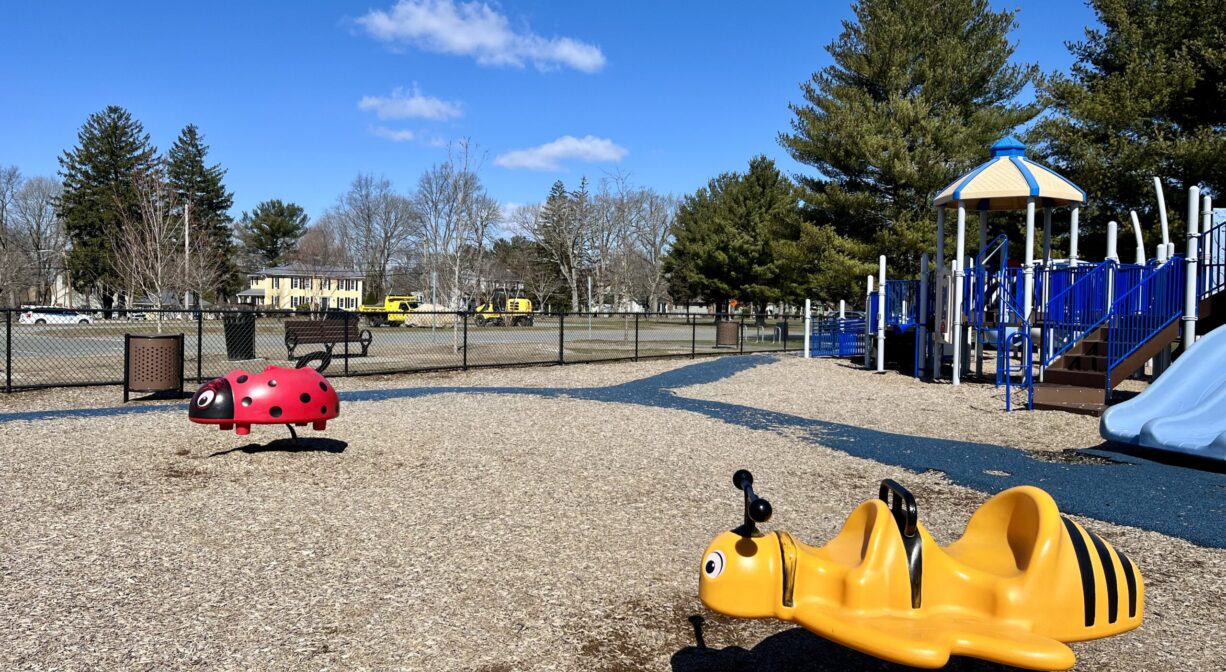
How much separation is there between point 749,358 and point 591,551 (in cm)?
1492

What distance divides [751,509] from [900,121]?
26.3 m

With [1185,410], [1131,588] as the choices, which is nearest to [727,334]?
[1185,410]

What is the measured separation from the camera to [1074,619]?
2.72 m

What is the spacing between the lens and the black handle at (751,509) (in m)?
2.57

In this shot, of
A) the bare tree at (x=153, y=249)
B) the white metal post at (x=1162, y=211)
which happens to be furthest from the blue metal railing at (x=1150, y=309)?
the bare tree at (x=153, y=249)

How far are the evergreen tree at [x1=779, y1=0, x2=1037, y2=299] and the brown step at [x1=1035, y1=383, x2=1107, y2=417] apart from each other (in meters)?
14.8

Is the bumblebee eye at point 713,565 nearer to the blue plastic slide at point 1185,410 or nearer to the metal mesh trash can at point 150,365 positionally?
the blue plastic slide at point 1185,410

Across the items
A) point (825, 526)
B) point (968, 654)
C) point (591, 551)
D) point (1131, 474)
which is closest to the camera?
point (968, 654)

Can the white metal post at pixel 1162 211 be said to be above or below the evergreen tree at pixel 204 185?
below

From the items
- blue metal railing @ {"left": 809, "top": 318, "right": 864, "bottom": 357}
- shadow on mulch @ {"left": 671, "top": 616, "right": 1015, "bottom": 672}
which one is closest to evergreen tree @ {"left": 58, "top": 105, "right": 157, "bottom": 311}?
blue metal railing @ {"left": 809, "top": 318, "right": 864, "bottom": 357}

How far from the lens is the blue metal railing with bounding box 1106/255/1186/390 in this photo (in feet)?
38.1

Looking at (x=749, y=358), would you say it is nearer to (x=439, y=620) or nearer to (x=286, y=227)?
(x=439, y=620)

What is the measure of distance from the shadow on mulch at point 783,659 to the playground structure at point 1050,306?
9125mm

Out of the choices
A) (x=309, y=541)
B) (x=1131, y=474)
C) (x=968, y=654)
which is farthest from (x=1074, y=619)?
(x=1131, y=474)
